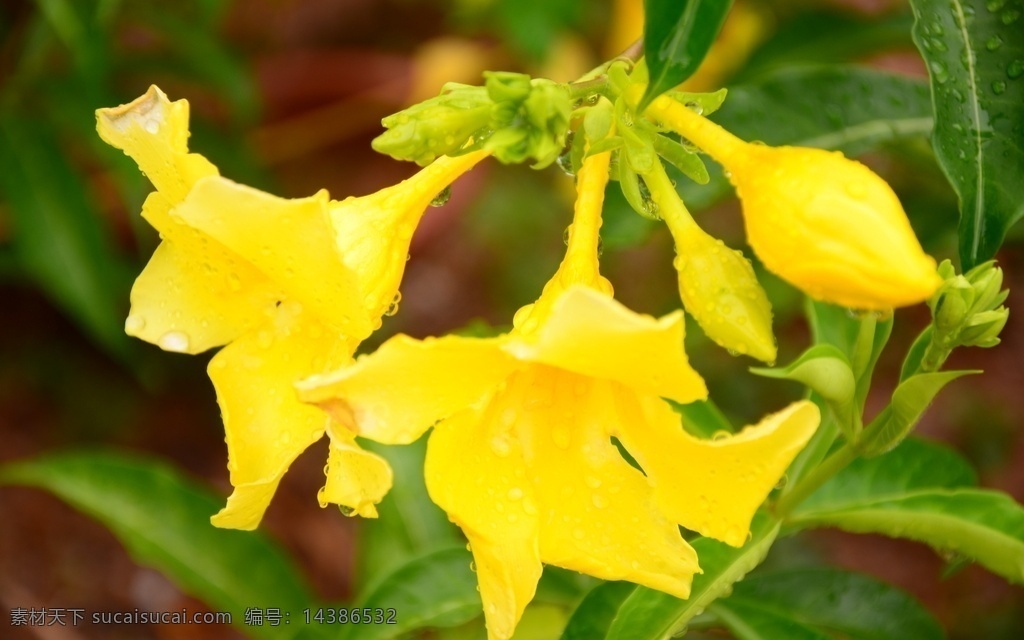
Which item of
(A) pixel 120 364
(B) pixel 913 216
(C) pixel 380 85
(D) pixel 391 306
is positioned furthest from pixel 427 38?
(D) pixel 391 306

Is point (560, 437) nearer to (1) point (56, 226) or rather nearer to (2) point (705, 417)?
(2) point (705, 417)

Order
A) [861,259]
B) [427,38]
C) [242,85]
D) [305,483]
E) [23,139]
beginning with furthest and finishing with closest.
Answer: [427,38] → [305,483] → [242,85] → [23,139] → [861,259]

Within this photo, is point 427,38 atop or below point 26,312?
atop

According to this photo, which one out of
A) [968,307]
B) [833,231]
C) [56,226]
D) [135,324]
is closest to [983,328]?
[968,307]

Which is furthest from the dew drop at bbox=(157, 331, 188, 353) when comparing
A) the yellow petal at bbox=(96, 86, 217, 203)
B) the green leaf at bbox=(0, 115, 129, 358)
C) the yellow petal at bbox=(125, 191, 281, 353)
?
the green leaf at bbox=(0, 115, 129, 358)

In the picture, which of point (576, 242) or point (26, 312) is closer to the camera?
point (576, 242)

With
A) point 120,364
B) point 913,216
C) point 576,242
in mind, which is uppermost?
point 576,242

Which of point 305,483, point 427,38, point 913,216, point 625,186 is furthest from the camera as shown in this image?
point 427,38

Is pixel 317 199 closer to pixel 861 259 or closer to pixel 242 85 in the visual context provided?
pixel 861 259

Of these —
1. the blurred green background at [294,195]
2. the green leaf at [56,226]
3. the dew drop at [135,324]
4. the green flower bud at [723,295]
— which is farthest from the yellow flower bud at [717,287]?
the green leaf at [56,226]
